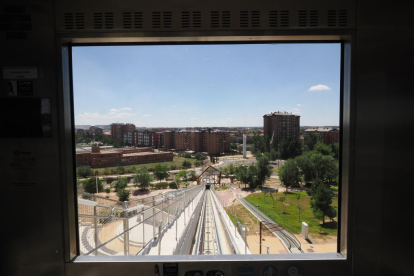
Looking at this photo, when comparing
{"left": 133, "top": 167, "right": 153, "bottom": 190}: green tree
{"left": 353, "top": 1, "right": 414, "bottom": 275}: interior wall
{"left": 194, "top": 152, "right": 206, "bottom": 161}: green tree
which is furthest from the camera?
{"left": 194, "top": 152, "right": 206, "bottom": 161}: green tree

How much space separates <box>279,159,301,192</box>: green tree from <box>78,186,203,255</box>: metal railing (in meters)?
0.80

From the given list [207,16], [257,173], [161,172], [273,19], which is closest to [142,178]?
[161,172]

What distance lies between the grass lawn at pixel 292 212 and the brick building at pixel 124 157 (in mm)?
958

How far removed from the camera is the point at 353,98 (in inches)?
54.9

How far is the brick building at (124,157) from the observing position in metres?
1.66

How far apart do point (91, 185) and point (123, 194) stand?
30 cm

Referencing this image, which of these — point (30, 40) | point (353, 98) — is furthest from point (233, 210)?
point (30, 40)

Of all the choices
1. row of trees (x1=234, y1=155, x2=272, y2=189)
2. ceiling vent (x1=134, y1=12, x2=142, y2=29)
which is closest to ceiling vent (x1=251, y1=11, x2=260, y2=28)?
ceiling vent (x1=134, y1=12, x2=142, y2=29)

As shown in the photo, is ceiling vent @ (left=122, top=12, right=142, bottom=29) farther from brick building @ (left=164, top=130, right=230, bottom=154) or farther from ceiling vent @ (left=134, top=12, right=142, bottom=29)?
brick building @ (left=164, top=130, right=230, bottom=154)

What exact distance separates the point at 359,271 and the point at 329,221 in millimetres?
385

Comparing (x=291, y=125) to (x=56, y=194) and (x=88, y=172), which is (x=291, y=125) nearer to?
(x=88, y=172)

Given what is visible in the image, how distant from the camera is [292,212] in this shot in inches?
62.1

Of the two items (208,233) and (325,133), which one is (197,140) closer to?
(208,233)

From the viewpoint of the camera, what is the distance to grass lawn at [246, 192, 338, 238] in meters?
1.56
